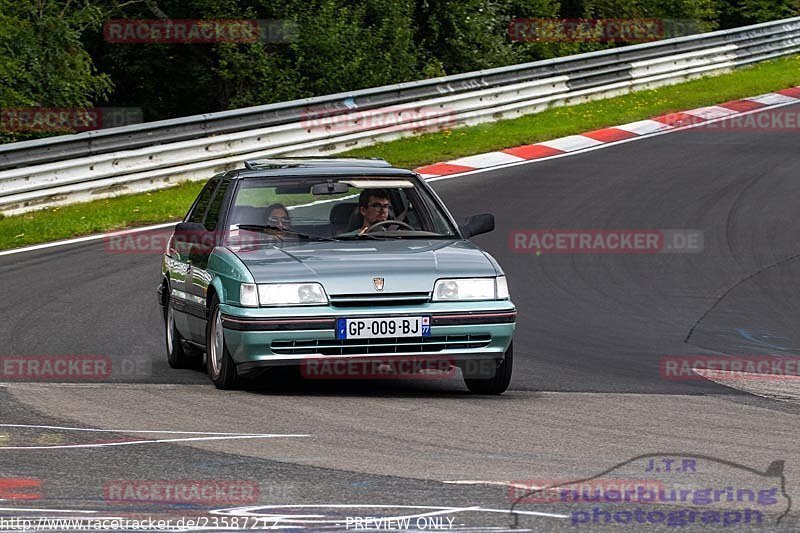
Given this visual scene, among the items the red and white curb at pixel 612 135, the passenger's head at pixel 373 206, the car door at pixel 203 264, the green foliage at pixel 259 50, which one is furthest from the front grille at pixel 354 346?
the green foliage at pixel 259 50

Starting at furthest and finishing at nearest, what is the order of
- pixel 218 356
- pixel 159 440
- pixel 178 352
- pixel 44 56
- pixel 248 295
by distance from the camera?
pixel 44 56 → pixel 178 352 → pixel 218 356 → pixel 248 295 → pixel 159 440

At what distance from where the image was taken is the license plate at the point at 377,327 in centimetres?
785

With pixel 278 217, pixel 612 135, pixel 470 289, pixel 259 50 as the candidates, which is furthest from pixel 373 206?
pixel 259 50

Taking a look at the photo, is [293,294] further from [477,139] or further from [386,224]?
[477,139]

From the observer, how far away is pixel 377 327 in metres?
7.87

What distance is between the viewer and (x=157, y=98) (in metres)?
29.5

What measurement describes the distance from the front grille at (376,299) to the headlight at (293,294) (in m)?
0.08

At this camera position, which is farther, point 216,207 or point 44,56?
point 44,56

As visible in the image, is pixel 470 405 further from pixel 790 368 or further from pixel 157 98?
pixel 157 98

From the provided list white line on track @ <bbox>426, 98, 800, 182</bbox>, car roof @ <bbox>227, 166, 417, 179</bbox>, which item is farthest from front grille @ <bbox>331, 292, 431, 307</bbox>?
white line on track @ <bbox>426, 98, 800, 182</bbox>

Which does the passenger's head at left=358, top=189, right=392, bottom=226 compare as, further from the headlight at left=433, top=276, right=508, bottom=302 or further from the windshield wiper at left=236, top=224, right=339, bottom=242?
the headlight at left=433, top=276, right=508, bottom=302

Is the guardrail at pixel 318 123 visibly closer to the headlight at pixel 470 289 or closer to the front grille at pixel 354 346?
the front grille at pixel 354 346

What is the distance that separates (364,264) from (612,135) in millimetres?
15225

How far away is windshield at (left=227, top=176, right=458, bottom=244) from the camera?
29.4 ft
